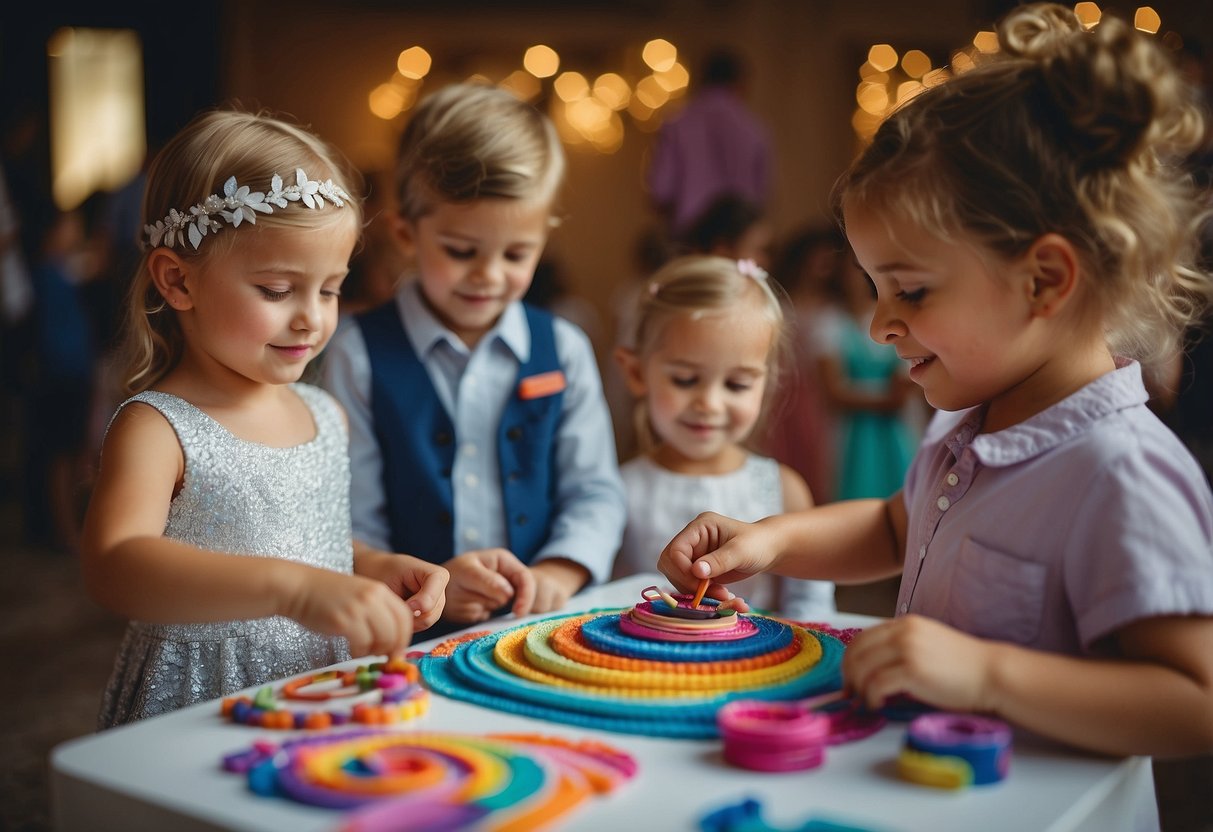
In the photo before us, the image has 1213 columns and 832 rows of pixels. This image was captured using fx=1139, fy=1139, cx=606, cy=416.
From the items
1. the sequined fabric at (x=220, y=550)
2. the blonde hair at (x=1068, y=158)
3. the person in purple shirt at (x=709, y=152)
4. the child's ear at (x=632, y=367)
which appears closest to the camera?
the blonde hair at (x=1068, y=158)

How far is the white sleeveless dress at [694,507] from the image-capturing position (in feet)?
6.61

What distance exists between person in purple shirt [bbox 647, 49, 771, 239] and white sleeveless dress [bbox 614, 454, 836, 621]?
12.9 feet

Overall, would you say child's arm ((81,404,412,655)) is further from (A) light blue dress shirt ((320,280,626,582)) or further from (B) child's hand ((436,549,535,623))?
(A) light blue dress shirt ((320,280,626,582))

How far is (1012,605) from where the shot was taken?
1016mm

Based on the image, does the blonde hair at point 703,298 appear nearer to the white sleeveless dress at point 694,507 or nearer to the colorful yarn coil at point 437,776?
the white sleeveless dress at point 694,507

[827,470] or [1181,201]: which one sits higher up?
[1181,201]

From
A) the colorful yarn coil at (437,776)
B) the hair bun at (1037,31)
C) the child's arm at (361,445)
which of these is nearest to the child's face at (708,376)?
the child's arm at (361,445)

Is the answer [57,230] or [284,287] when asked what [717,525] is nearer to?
[284,287]

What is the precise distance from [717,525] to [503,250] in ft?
2.42

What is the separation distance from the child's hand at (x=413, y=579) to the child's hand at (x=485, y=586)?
0.10 metres

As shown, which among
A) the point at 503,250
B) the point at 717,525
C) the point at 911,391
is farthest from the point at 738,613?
the point at 911,391

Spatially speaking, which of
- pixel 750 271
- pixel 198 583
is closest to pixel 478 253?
pixel 750 271

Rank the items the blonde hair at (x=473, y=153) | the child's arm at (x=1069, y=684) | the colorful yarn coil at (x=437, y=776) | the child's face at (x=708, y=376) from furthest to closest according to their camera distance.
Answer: the child's face at (x=708, y=376), the blonde hair at (x=473, y=153), the child's arm at (x=1069, y=684), the colorful yarn coil at (x=437, y=776)

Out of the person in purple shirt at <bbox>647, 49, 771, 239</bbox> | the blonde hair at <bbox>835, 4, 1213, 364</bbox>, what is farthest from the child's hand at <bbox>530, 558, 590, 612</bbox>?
the person in purple shirt at <bbox>647, 49, 771, 239</bbox>
